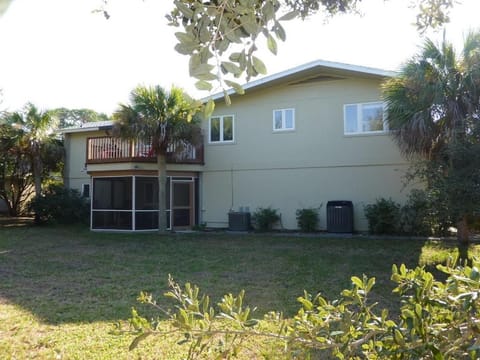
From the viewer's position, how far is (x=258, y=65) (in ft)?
5.91

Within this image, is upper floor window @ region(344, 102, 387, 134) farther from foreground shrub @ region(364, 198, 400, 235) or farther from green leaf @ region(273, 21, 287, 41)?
green leaf @ region(273, 21, 287, 41)

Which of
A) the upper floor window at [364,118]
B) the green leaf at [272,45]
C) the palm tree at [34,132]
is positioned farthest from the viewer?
the palm tree at [34,132]

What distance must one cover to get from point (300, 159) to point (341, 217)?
2.83 meters

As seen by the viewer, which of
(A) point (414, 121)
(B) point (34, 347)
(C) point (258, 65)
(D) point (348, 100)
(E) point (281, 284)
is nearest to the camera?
(C) point (258, 65)

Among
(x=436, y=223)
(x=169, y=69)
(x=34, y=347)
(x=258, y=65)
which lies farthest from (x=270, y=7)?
(x=436, y=223)

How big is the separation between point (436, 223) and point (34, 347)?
26.1 feet

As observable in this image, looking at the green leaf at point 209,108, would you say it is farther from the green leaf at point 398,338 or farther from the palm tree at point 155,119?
the palm tree at point 155,119

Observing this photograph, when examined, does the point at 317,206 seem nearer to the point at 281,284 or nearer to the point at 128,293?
the point at 281,284

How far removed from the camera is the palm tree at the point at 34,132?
1995cm

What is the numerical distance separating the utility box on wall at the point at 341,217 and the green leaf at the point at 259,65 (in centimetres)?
1324

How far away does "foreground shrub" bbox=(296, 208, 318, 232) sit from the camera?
15234mm

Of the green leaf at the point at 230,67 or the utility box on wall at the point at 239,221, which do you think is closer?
the green leaf at the point at 230,67

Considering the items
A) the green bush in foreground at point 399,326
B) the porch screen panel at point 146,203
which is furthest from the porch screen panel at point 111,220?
the green bush in foreground at point 399,326

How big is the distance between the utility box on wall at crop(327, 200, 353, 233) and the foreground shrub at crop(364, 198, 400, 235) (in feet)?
1.93
